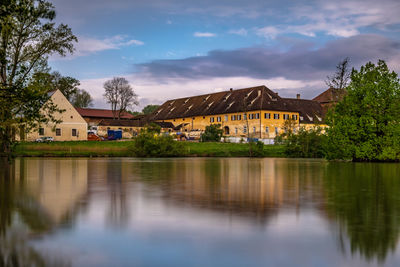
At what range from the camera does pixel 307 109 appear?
365 ft

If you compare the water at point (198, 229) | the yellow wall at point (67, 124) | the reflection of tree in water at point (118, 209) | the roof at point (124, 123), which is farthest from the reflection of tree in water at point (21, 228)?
the roof at point (124, 123)

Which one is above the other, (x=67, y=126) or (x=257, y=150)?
(x=67, y=126)

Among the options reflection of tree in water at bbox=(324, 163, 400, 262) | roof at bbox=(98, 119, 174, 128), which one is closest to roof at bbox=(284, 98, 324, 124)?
roof at bbox=(98, 119, 174, 128)

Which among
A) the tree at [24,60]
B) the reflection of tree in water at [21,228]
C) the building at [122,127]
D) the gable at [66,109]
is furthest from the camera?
the building at [122,127]

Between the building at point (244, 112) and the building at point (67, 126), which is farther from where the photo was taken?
the building at point (244, 112)

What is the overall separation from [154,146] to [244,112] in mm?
47590

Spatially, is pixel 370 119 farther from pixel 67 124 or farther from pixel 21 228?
pixel 67 124

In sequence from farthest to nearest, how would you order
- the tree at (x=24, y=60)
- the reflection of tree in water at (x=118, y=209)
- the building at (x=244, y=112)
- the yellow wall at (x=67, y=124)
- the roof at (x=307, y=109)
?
the roof at (x=307, y=109) → the building at (x=244, y=112) → the yellow wall at (x=67, y=124) → the tree at (x=24, y=60) → the reflection of tree in water at (x=118, y=209)

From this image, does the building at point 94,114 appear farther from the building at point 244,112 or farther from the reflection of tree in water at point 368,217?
the reflection of tree in water at point 368,217

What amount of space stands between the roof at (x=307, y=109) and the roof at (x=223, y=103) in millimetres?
6335

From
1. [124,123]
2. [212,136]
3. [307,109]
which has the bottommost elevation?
[212,136]

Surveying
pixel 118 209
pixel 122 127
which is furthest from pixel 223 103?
pixel 118 209

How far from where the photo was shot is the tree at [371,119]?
3722 centimetres

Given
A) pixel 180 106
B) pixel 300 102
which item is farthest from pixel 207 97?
pixel 300 102
